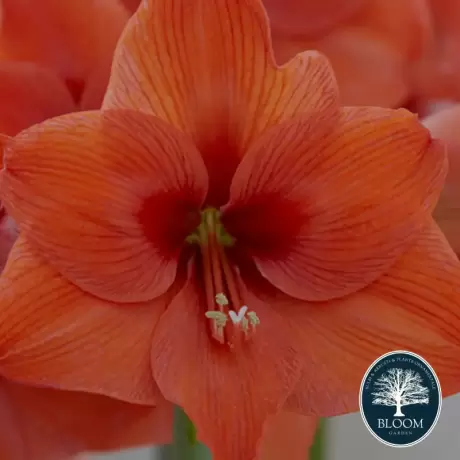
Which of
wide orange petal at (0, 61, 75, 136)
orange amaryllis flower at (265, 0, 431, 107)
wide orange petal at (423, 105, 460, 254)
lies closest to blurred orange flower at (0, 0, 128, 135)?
wide orange petal at (0, 61, 75, 136)

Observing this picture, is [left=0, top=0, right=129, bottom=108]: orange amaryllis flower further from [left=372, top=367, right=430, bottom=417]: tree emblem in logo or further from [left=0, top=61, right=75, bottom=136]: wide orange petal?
[left=372, top=367, right=430, bottom=417]: tree emblem in logo

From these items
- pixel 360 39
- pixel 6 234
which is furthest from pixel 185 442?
pixel 360 39

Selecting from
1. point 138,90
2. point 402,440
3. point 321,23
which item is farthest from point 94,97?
point 402,440

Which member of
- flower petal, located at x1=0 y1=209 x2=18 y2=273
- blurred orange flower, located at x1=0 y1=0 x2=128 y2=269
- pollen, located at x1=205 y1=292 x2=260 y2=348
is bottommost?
pollen, located at x1=205 y1=292 x2=260 y2=348

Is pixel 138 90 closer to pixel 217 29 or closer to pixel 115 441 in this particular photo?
pixel 217 29

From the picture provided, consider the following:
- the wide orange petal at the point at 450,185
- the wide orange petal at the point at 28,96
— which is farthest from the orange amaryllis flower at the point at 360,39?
the wide orange petal at the point at 28,96

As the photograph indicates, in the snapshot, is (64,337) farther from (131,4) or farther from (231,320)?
(131,4)

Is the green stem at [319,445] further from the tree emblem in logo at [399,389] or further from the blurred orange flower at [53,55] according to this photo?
the blurred orange flower at [53,55]
